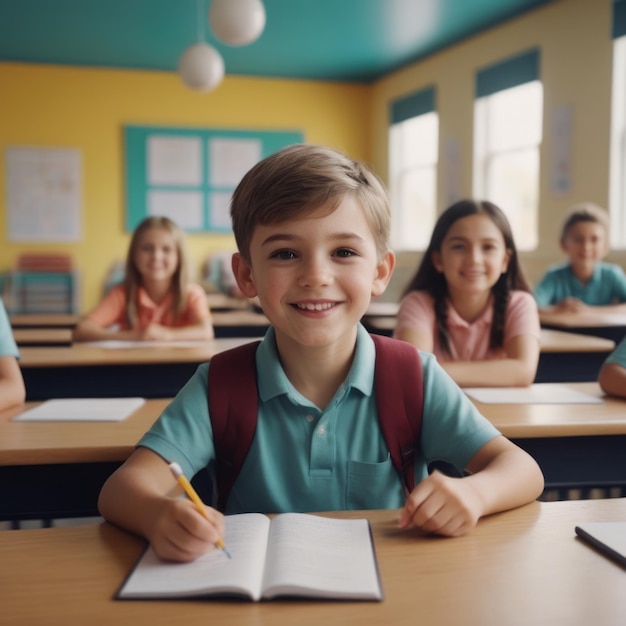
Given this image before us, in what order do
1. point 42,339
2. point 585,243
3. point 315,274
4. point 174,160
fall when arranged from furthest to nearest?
1. point 174,160
2. point 585,243
3. point 42,339
4. point 315,274

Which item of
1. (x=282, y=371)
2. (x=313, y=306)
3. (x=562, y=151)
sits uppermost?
(x=562, y=151)

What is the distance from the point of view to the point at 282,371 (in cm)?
118

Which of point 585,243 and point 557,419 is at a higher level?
point 585,243

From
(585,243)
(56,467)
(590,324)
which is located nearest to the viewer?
(56,467)

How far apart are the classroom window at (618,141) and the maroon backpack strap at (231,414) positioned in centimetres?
472

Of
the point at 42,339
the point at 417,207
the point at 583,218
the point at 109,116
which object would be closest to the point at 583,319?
the point at 583,218

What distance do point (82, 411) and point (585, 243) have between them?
3.39m

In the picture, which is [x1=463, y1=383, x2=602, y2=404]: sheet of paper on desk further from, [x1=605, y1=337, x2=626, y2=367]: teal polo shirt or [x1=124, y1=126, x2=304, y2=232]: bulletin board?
[x1=124, y1=126, x2=304, y2=232]: bulletin board

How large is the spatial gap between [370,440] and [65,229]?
7594 mm

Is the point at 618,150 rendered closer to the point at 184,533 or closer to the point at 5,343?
the point at 5,343

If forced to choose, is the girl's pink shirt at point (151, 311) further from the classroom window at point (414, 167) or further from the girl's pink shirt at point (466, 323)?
the classroom window at point (414, 167)

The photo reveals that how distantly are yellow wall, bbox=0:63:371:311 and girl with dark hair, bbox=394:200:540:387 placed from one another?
6267 mm

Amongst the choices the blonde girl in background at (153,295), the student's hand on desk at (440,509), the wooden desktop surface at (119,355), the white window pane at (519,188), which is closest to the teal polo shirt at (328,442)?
the student's hand on desk at (440,509)

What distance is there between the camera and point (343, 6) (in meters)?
6.00
